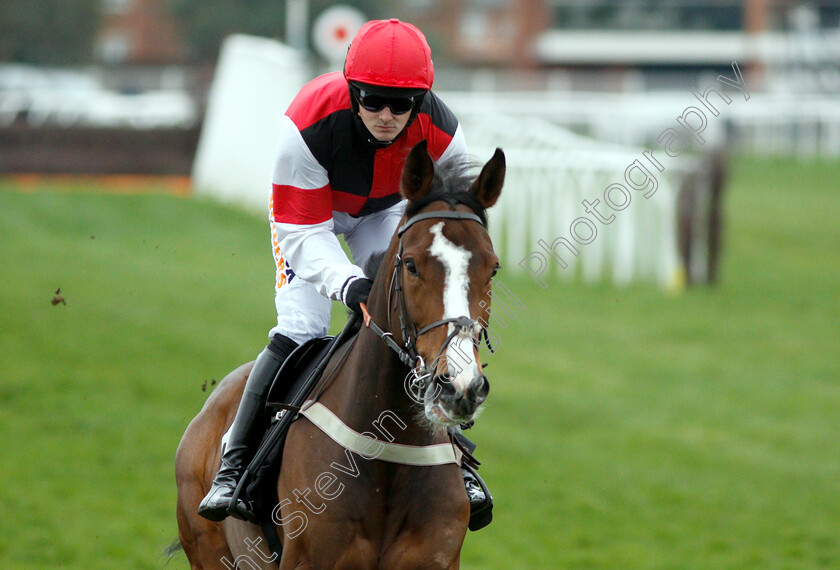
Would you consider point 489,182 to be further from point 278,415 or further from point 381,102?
point 278,415

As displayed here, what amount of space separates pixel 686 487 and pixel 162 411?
166 inches

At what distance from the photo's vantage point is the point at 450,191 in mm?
3258

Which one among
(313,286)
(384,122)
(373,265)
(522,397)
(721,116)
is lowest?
(522,397)

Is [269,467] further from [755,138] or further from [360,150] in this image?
[755,138]

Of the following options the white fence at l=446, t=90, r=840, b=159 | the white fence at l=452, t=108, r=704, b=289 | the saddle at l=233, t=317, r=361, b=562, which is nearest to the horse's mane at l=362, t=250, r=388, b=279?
the saddle at l=233, t=317, r=361, b=562

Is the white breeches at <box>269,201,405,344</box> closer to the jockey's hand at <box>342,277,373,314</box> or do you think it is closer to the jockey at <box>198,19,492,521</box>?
the jockey at <box>198,19,492,521</box>

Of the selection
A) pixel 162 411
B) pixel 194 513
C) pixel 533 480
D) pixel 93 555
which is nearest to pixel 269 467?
pixel 194 513

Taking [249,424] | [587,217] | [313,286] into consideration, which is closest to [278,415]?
[249,424]

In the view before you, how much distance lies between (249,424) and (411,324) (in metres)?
→ 1.09

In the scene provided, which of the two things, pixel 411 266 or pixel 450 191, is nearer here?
pixel 411 266

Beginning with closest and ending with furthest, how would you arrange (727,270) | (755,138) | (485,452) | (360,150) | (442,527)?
(442,527) < (360,150) < (485,452) < (727,270) < (755,138)

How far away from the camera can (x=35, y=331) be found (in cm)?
984

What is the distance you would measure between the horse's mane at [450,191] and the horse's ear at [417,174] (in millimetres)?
22

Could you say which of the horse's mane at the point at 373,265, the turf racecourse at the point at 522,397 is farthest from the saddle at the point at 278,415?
the turf racecourse at the point at 522,397
